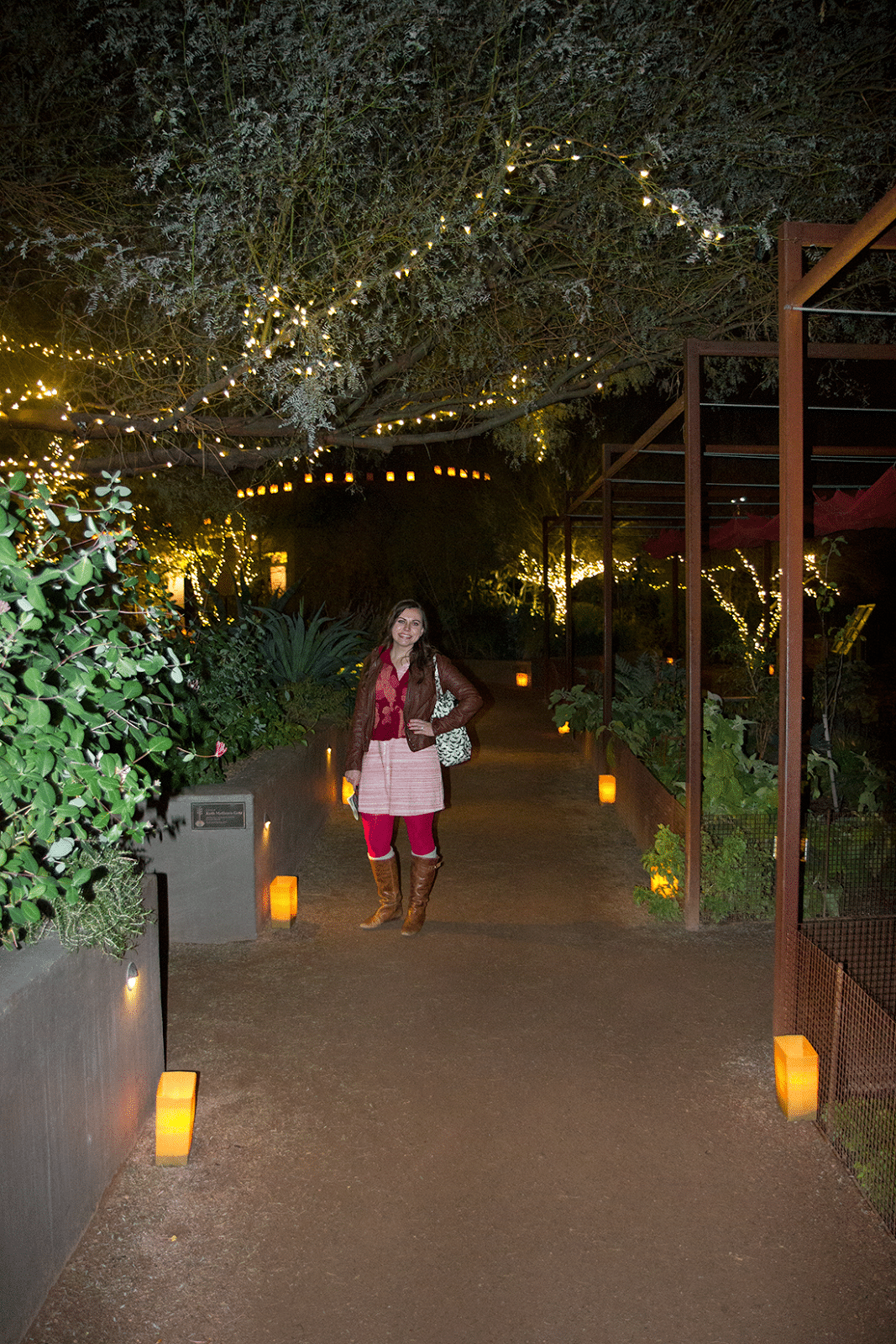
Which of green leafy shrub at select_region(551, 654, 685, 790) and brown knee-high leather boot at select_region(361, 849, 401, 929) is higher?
green leafy shrub at select_region(551, 654, 685, 790)

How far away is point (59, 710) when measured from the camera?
2.74 meters

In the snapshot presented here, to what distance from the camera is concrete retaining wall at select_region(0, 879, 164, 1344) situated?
2.27 meters

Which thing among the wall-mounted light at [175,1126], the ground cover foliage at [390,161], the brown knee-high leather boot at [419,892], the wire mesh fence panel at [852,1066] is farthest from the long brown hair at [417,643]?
the wall-mounted light at [175,1126]

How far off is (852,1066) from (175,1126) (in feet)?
7.30

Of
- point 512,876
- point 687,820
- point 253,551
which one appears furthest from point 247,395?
point 253,551

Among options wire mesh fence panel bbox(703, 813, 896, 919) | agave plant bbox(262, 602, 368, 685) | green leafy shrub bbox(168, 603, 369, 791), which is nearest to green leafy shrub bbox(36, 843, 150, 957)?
green leafy shrub bbox(168, 603, 369, 791)

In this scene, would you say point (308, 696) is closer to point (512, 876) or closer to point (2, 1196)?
point (512, 876)

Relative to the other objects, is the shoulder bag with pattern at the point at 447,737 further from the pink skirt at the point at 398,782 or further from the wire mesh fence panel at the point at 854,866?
the wire mesh fence panel at the point at 854,866

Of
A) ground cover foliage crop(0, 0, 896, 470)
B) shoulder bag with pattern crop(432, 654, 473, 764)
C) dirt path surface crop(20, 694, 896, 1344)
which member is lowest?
dirt path surface crop(20, 694, 896, 1344)

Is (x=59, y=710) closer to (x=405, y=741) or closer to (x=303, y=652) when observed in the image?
(x=405, y=741)

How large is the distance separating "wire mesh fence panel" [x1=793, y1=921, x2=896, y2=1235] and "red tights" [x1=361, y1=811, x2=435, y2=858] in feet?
6.90

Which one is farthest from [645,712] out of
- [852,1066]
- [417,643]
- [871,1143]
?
[871,1143]

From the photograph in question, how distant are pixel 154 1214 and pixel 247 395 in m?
5.83

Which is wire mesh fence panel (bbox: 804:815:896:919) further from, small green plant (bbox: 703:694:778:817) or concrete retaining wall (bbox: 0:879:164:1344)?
concrete retaining wall (bbox: 0:879:164:1344)
